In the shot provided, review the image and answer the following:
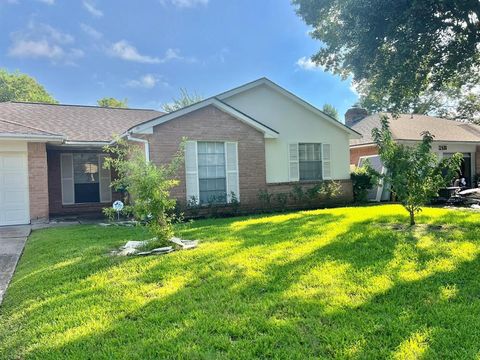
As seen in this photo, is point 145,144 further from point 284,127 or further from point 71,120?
point 71,120

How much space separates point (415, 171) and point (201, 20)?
45.2 feet

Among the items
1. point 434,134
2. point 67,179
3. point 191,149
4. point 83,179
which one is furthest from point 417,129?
point 67,179

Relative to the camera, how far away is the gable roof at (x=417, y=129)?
2184 centimetres

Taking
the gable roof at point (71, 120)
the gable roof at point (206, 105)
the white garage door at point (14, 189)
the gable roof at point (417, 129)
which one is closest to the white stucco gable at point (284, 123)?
the gable roof at point (206, 105)

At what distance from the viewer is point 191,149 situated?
41.5ft

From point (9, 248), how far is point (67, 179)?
7.32m

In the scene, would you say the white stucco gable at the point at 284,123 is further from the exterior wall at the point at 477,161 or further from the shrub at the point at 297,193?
the exterior wall at the point at 477,161

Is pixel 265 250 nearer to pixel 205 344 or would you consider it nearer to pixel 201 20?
pixel 205 344

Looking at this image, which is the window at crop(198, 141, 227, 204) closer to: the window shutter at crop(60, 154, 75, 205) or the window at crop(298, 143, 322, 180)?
the window at crop(298, 143, 322, 180)

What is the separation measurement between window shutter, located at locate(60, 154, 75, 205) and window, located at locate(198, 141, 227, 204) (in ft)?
20.5

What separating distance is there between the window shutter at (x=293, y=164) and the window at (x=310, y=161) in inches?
8.2

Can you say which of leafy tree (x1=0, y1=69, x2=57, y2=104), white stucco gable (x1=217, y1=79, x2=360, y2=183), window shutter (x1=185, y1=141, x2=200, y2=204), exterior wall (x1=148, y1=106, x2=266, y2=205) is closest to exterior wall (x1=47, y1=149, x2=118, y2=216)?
exterior wall (x1=148, y1=106, x2=266, y2=205)

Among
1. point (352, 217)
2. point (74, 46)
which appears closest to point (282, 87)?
point (352, 217)

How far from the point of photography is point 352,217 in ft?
33.8
